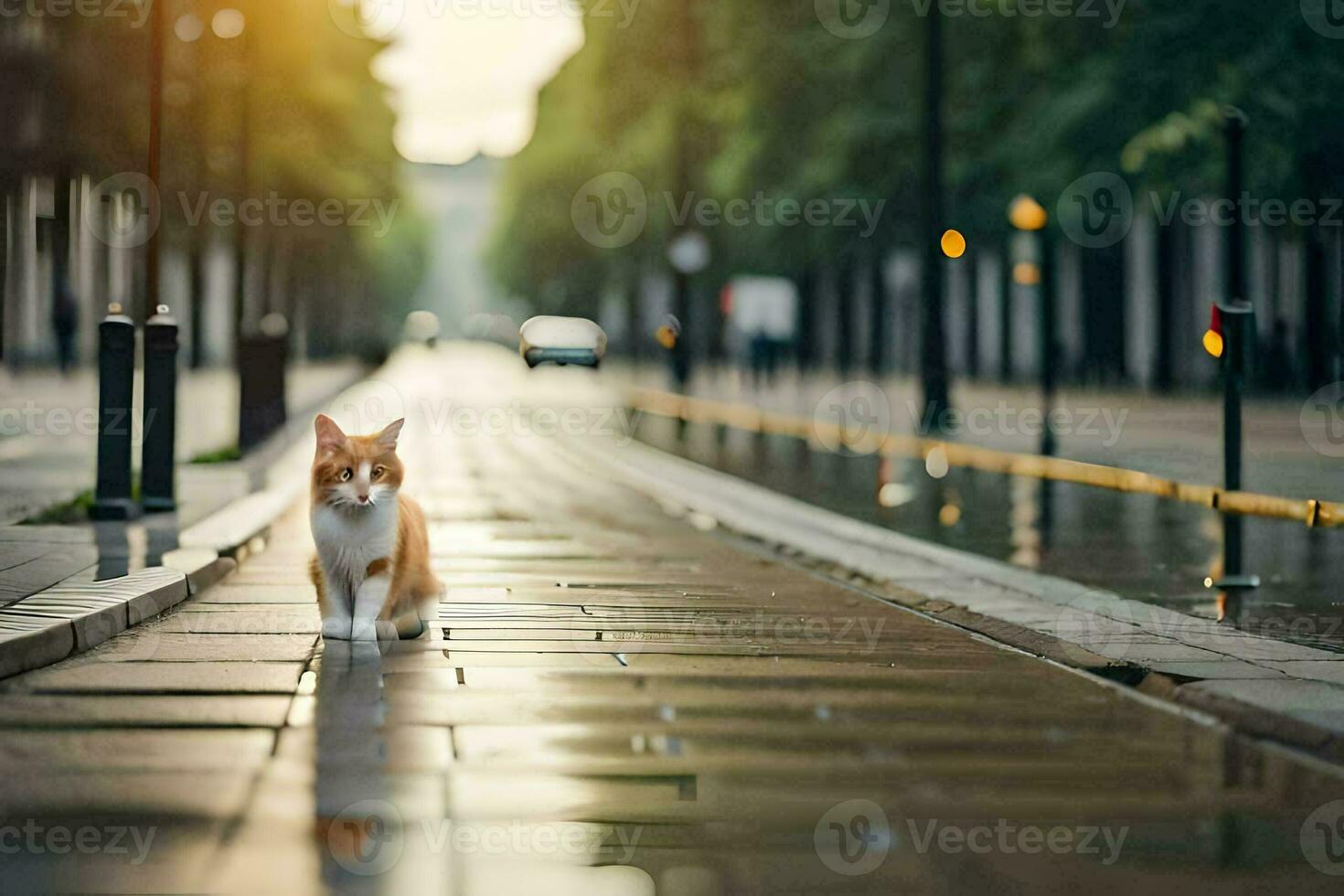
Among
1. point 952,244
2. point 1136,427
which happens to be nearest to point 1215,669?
point 1136,427

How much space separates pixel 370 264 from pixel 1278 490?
8618 centimetres

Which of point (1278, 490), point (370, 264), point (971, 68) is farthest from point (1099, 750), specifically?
point (370, 264)

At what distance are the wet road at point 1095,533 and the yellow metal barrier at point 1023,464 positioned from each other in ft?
0.68

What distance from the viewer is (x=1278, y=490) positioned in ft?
67.2

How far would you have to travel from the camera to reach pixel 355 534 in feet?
32.9

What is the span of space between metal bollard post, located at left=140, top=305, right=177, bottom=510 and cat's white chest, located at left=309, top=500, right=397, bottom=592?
7901 millimetres

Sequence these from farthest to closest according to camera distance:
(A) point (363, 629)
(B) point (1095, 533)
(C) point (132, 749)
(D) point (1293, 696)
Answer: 1. (B) point (1095, 533)
2. (A) point (363, 629)
3. (D) point (1293, 696)
4. (C) point (132, 749)

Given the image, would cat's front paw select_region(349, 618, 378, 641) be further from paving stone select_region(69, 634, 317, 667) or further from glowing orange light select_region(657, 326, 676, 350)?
glowing orange light select_region(657, 326, 676, 350)

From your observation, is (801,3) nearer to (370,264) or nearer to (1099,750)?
(1099,750)

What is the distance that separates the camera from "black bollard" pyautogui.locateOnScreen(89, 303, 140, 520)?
16.5 metres

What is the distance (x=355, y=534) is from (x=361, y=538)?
4 centimetres

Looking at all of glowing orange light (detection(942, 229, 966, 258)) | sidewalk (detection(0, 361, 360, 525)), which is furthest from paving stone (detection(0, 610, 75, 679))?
glowing orange light (detection(942, 229, 966, 258))

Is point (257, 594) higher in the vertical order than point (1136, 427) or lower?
lower

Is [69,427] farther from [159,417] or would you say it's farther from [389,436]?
[389,436]
